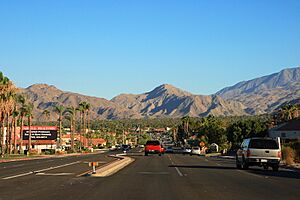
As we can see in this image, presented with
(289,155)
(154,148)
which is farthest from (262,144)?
(154,148)

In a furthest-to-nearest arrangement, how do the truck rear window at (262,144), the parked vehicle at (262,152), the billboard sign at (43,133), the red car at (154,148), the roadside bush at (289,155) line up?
1. the billboard sign at (43,133)
2. the red car at (154,148)
3. the roadside bush at (289,155)
4. the truck rear window at (262,144)
5. the parked vehicle at (262,152)

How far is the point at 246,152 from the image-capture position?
104ft

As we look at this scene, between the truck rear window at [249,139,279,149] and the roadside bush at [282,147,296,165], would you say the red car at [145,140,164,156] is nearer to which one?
the roadside bush at [282,147,296,165]

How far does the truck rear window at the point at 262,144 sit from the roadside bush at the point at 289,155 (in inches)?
476

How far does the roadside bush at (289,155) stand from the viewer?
4359cm

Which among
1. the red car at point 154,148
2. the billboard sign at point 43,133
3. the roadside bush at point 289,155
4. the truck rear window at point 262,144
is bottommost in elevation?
the roadside bush at point 289,155

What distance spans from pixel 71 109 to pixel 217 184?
101770 mm

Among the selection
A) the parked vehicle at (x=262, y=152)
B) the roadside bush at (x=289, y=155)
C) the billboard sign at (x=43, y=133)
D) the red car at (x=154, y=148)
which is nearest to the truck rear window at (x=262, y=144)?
the parked vehicle at (x=262, y=152)

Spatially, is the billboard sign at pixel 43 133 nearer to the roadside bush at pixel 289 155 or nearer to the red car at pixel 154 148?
the red car at pixel 154 148

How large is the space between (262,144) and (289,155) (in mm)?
13972

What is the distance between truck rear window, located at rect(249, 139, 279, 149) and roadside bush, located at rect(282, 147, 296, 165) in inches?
476

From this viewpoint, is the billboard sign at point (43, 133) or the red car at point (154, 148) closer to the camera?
the red car at point (154, 148)

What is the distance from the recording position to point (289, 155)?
146 ft

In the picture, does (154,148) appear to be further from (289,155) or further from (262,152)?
(262,152)
